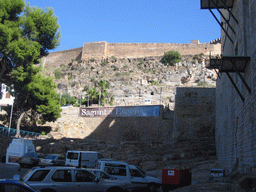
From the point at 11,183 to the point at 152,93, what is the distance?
44438 millimetres

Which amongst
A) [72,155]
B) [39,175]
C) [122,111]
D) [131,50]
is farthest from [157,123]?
[131,50]

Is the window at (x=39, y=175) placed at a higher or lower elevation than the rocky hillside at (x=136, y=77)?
lower

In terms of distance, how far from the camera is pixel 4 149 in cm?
2394

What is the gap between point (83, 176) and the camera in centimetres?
780

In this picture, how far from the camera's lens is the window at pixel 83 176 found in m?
7.70

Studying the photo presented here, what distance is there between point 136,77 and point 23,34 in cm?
3349

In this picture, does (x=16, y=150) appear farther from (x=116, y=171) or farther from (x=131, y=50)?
(x=131, y=50)

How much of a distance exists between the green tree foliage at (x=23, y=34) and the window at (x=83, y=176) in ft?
54.8

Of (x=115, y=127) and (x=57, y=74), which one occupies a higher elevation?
(x=57, y=74)

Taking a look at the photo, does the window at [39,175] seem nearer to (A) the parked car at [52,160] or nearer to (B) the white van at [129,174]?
(B) the white van at [129,174]

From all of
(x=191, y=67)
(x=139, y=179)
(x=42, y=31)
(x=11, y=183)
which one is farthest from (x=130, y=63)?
(x=11, y=183)

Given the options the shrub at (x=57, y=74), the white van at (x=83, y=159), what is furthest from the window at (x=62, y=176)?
the shrub at (x=57, y=74)

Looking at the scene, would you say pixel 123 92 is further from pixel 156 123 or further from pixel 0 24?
pixel 0 24

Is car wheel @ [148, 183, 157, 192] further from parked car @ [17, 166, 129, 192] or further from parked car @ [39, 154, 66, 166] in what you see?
parked car @ [39, 154, 66, 166]
